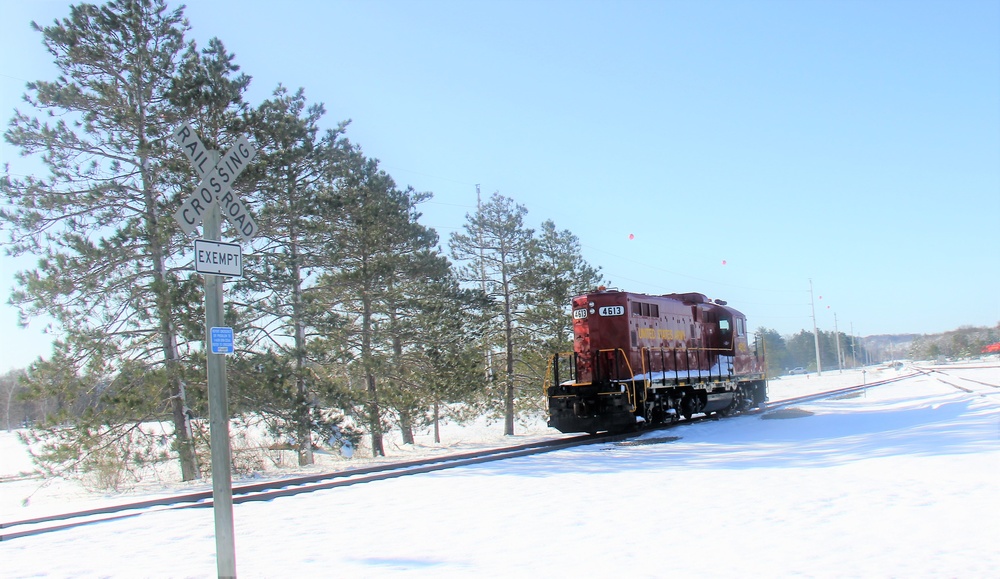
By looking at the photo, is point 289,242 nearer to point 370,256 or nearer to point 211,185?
point 370,256

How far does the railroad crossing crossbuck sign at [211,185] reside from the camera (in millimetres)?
5309

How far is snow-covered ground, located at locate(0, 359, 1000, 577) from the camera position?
18.7 feet

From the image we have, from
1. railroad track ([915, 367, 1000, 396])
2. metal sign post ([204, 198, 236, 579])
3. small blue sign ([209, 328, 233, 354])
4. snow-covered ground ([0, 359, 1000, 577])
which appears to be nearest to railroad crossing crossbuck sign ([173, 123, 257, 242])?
metal sign post ([204, 198, 236, 579])

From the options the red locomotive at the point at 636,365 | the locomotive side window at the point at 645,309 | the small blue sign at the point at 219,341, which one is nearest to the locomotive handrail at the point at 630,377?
the red locomotive at the point at 636,365

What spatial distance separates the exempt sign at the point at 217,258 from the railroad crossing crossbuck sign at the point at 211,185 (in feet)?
0.60

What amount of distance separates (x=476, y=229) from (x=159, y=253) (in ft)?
43.5

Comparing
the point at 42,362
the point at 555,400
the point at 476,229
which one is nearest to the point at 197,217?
the point at 42,362

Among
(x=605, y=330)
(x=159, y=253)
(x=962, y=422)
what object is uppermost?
(x=159, y=253)

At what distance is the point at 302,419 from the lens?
15492 mm

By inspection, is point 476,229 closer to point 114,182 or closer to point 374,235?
point 374,235

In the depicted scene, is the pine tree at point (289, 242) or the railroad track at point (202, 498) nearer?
the railroad track at point (202, 498)

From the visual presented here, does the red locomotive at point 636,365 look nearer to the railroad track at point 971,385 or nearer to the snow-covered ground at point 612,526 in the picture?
the snow-covered ground at point 612,526

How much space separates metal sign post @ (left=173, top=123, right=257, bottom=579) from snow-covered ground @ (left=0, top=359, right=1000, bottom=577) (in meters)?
1.00

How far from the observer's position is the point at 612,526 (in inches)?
277
